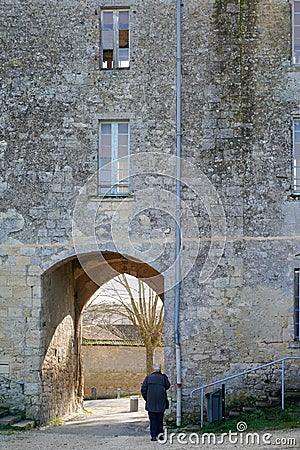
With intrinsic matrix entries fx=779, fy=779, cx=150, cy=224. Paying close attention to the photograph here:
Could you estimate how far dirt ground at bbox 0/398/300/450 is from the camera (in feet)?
36.8

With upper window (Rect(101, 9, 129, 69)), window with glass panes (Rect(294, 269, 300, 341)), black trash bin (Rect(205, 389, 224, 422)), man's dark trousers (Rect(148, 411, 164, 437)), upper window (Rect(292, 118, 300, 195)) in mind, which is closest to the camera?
man's dark trousers (Rect(148, 411, 164, 437))

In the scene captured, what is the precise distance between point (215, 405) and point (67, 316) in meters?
4.71

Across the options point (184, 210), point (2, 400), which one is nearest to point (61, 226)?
point (184, 210)

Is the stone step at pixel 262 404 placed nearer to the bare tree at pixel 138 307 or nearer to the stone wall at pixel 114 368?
the bare tree at pixel 138 307

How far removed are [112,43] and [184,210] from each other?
3.60 m

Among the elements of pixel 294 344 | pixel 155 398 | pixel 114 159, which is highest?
pixel 114 159

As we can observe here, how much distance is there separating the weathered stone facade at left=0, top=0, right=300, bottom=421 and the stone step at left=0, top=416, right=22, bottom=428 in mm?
329

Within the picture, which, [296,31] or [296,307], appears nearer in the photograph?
[296,307]

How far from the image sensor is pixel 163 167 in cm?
1475

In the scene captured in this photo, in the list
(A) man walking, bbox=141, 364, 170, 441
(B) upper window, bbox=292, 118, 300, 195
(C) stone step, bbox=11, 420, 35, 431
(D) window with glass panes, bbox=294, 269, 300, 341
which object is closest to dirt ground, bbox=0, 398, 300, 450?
(C) stone step, bbox=11, 420, 35, 431

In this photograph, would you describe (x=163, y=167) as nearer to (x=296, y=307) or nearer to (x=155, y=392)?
(x=296, y=307)

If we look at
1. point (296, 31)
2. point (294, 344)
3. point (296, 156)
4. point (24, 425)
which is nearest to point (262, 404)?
point (294, 344)

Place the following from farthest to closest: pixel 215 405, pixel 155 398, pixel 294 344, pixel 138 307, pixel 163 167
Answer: pixel 138 307
pixel 163 167
pixel 294 344
pixel 215 405
pixel 155 398

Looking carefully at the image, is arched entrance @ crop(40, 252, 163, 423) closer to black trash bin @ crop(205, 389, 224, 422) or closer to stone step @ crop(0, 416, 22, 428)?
stone step @ crop(0, 416, 22, 428)
